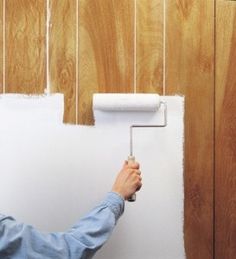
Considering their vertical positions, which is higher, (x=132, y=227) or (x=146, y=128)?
(x=146, y=128)

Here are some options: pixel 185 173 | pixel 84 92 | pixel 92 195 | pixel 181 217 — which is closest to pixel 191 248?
pixel 181 217

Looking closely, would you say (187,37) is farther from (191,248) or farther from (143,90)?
(191,248)

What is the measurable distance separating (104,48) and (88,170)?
34cm

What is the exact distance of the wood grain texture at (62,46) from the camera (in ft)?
3.26

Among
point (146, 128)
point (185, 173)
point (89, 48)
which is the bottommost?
point (185, 173)

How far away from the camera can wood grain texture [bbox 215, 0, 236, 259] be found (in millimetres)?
1049

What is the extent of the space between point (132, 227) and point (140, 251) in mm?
72

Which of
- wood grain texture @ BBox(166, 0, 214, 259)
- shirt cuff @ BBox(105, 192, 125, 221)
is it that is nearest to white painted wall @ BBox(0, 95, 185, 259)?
wood grain texture @ BBox(166, 0, 214, 259)

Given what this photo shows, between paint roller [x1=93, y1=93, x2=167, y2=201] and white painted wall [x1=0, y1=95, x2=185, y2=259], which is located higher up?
paint roller [x1=93, y1=93, x2=167, y2=201]

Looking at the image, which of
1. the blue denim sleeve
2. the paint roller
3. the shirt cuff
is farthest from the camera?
the paint roller

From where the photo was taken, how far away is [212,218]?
3.45ft

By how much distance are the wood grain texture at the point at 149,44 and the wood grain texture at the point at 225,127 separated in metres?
0.18

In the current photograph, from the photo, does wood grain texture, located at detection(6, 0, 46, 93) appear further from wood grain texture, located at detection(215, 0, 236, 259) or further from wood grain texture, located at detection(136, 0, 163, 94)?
wood grain texture, located at detection(215, 0, 236, 259)

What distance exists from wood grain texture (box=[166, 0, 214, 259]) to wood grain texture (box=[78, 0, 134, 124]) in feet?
0.41
